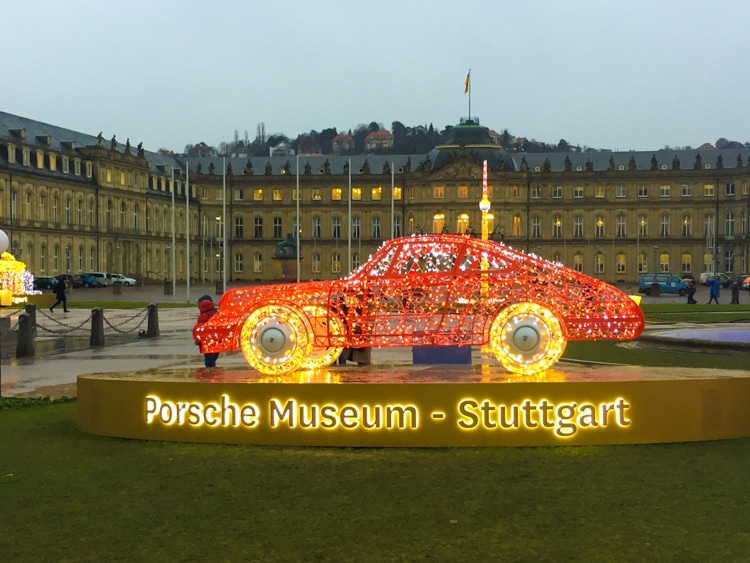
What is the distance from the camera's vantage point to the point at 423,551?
793 cm

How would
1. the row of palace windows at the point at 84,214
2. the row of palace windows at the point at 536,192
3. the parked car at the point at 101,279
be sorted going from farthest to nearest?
the row of palace windows at the point at 536,192
the row of palace windows at the point at 84,214
the parked car at the point at 101,279

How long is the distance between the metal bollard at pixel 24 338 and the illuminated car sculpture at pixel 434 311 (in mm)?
12377

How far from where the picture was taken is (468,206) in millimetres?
119250

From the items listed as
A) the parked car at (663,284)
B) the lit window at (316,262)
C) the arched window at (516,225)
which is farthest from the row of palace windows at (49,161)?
the parked car at (663,284)

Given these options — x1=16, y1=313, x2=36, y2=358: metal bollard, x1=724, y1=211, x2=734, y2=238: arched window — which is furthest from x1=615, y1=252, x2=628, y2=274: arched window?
x1=16, y1=313, x2=36, y2=358: metal bollard

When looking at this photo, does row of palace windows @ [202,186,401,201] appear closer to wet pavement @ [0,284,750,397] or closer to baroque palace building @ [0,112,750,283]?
baroque palace building @ [0,112,750,283]

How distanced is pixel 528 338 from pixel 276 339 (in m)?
3.00

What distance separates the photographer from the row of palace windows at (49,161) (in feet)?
280

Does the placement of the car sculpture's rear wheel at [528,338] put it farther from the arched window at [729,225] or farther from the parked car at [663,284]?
the arched window at [729,225]

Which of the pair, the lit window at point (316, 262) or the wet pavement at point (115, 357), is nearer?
the wet pavement at point (115, 357)

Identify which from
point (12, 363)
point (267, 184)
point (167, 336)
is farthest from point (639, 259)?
point (12, 363)

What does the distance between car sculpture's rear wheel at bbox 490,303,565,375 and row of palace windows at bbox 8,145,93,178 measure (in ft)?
261

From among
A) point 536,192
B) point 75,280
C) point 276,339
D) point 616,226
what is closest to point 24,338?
point 276,339

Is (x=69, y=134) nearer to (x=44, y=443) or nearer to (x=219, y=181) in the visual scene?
(x=219, y=181)
